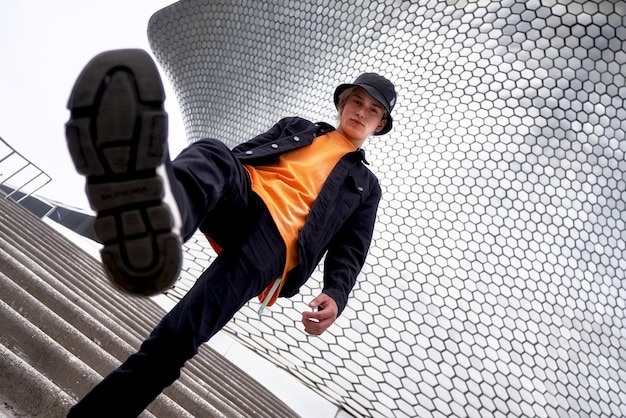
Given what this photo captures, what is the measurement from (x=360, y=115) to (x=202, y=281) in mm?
659

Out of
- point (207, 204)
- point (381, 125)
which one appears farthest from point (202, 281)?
point (381, 125)

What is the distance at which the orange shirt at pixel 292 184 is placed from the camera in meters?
1.02

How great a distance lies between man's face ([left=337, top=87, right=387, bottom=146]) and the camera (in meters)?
1.34

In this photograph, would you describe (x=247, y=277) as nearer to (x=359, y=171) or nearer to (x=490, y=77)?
(x=359, y=171)

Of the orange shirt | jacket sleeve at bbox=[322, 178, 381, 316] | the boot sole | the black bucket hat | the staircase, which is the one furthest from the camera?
the black bucket hat

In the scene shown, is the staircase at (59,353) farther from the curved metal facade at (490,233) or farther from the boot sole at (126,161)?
the curved metal facade at (490,233)

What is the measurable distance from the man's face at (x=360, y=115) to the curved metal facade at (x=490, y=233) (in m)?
1.45

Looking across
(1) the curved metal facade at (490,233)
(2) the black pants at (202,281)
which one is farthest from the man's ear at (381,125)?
(1) the curved metal facade at (490,233)

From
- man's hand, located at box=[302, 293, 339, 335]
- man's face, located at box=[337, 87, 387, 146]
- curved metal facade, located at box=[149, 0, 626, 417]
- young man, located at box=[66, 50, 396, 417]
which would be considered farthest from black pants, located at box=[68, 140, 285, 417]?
curved metal facade, located at box=[149, 0, 626, 417]

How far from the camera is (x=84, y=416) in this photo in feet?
2.46

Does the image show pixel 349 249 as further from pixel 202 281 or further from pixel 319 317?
pixel 202 281

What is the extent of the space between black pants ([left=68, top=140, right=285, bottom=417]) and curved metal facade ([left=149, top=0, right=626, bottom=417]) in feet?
5.98

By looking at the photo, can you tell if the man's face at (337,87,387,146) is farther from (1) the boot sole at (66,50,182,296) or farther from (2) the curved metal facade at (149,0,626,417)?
(2) the curved metal facade at (149,0,626,417)

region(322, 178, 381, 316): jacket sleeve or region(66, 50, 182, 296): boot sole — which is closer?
region(66, 50, 182, 296): boot sole
